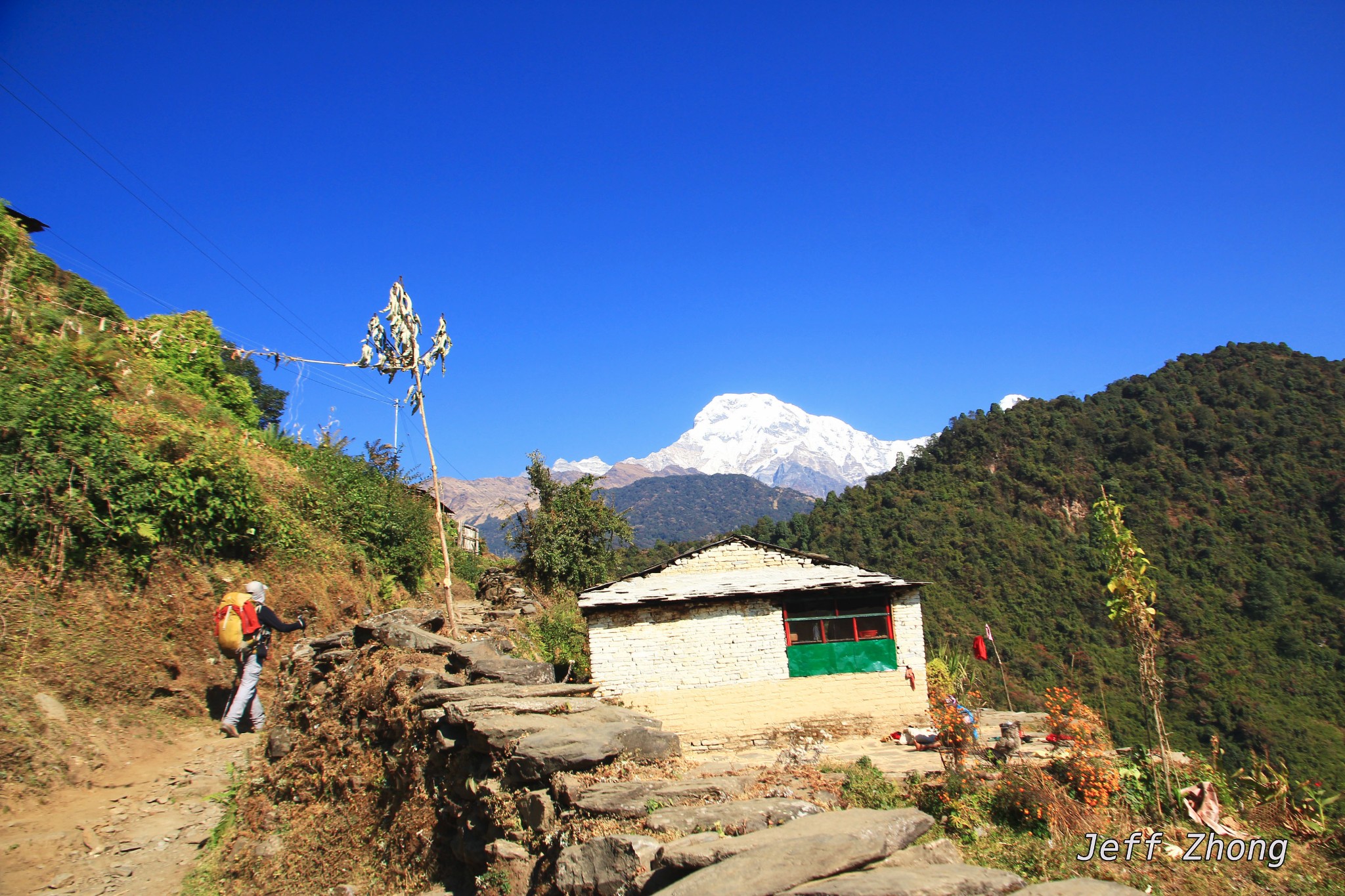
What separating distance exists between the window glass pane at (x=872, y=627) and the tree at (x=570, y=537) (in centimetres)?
1655

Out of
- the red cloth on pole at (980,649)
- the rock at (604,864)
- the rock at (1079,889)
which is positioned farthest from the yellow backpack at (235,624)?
the red cloth on pole at (980,649)

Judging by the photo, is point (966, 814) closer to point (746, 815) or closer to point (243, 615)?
point (746, 815)

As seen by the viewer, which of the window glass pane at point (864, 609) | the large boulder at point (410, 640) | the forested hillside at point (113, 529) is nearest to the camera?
the forested hillside at point (113, 529)

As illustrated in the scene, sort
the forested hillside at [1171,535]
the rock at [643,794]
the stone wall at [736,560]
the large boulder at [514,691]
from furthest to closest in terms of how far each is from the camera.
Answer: the forested hillside at [1171,535], the stone wall at [736,560], the large boulder at [514,691], the rock at [643,794]

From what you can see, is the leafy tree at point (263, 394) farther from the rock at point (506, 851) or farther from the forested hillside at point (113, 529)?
the rock at point (506, 851)

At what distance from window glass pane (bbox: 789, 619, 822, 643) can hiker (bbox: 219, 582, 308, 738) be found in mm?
9878

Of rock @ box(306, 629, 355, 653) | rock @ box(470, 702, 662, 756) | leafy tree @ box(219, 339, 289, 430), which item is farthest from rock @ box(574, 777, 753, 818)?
leafy tree @ box(219, 339, 289, 430)

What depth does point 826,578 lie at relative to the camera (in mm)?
15617

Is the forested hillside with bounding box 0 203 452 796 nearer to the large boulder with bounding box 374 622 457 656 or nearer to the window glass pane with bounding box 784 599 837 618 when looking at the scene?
the large boulder with bounding box 374 622 457 656

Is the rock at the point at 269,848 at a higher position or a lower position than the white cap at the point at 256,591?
lower

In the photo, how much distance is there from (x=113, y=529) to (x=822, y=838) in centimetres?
1195

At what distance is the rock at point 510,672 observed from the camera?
10.5 metres

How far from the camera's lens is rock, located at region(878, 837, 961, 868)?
5753mm

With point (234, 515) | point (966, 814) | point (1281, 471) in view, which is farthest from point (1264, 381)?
point (234, 515)
